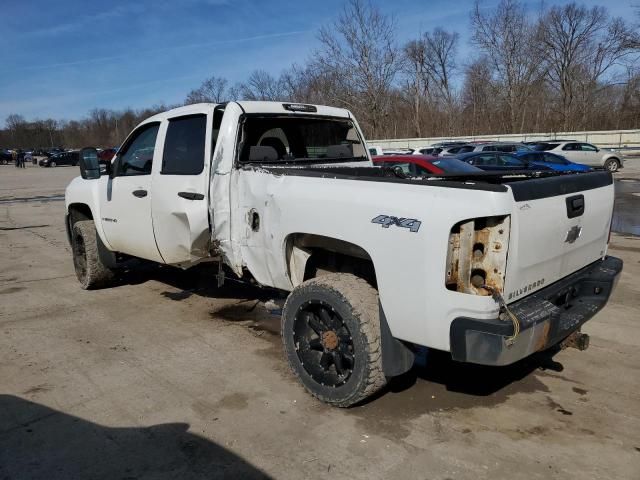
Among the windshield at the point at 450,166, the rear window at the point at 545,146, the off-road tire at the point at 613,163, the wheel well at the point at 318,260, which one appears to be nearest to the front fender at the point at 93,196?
the wheel well at the point at 318,260

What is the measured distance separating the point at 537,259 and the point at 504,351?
63 cm

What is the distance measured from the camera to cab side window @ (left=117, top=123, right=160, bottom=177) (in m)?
5.38

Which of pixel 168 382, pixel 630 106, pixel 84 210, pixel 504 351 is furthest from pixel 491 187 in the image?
pixel 630 106

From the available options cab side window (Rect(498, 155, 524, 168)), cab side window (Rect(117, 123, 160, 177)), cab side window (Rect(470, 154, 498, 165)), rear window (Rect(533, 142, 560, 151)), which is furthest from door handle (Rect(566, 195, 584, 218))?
rear window (Rect(533, 142, 560, 151))

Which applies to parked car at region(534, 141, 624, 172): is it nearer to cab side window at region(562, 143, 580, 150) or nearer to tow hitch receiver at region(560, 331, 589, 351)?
cab side window at region(562, 143, 580, 150)

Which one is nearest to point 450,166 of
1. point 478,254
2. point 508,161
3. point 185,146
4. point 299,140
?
point 299,140

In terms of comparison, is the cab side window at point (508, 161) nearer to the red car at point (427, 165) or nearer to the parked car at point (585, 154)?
the red car at point (427, 165)

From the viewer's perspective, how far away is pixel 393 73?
45.0m

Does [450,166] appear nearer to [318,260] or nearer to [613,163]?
[318,260]

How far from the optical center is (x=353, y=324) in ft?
11.0

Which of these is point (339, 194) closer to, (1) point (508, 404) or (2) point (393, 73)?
(1) point (508, 404)

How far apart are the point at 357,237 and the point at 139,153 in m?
3.24

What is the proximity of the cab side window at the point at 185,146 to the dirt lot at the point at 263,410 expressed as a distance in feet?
5.18

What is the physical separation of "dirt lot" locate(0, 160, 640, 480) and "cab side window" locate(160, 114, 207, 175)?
62.1 inches
